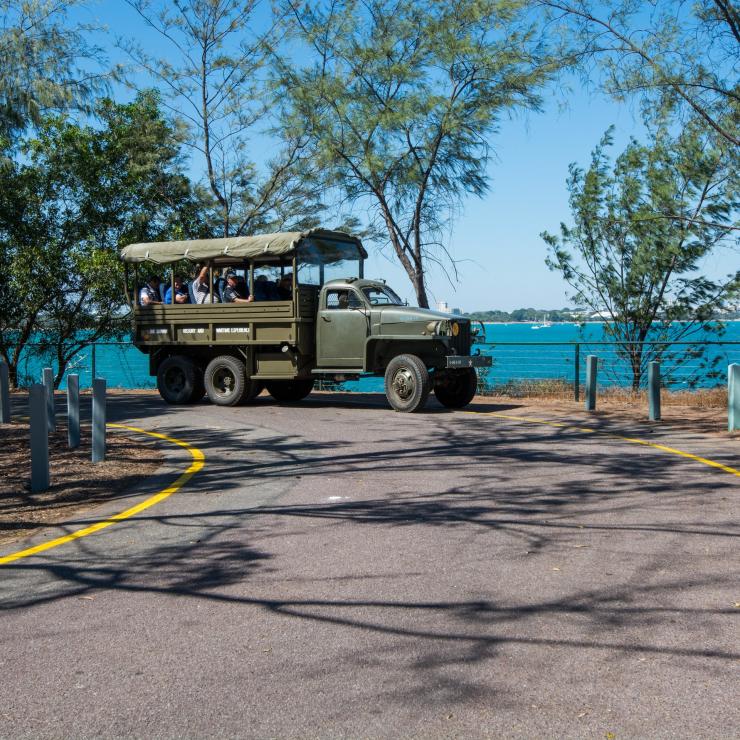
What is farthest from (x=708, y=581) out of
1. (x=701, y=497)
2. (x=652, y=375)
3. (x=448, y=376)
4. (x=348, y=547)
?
(x=448, y=376)

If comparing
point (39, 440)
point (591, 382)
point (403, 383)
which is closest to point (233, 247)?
point (403, 383)

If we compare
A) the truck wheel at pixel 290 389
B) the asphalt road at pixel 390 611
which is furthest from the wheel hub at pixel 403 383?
the asphalt road at pixel 390 611

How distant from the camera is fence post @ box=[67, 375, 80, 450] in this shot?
11633mm

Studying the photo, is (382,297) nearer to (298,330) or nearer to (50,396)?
(298,330)

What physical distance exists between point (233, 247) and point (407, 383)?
4.45 meters

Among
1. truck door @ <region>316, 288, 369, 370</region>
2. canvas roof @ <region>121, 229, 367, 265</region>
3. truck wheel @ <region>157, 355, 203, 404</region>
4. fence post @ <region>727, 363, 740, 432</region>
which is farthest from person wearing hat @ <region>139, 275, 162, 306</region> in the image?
fence post @ <region>727, 363, 740, 432</region>

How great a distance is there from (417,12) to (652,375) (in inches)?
490

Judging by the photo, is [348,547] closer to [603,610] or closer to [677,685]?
[603,610]

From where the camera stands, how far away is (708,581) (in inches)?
218

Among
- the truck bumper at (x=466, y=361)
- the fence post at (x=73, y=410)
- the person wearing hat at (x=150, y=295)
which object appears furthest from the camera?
the person wearing hat at (x=150, y=295)

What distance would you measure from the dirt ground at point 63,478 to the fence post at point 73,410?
133 mm

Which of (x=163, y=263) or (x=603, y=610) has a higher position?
(x=163, y=263)

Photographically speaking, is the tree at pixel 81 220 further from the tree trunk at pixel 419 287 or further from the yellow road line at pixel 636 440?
the yellow road line at pixel 636 440

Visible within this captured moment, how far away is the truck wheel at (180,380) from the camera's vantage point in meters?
18.6
